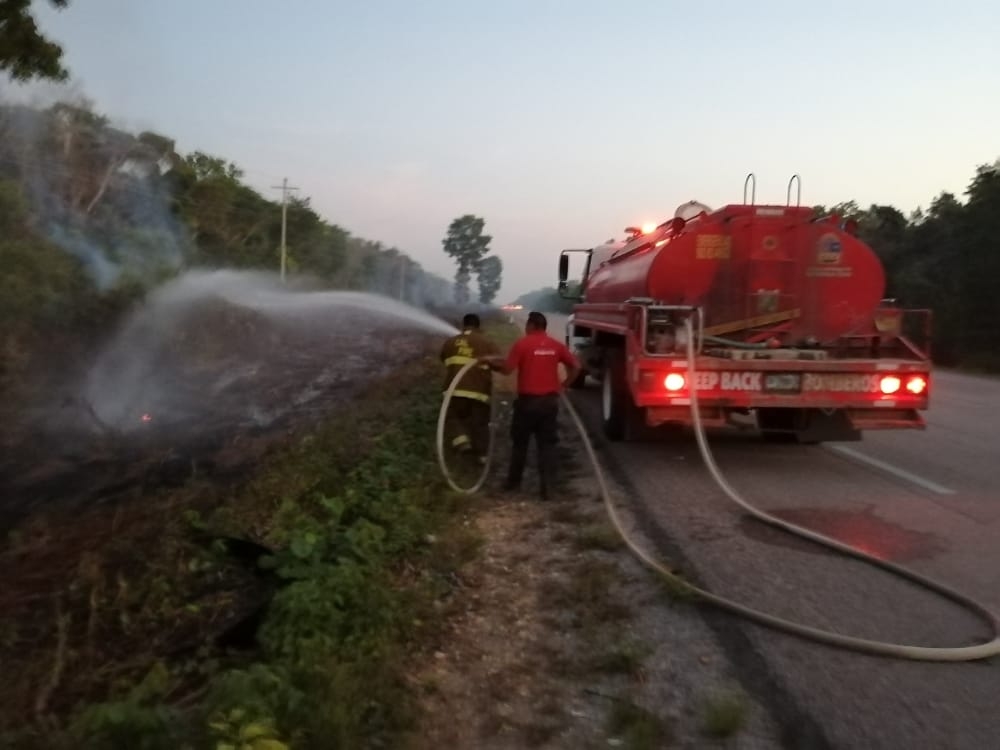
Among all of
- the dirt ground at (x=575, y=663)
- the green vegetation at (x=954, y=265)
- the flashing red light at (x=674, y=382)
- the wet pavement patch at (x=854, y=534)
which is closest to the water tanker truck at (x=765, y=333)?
the flashing red light at (x=674, y=382)

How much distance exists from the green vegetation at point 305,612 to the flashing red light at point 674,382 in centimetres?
220

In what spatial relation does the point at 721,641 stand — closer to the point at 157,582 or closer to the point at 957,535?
the point at 957,535

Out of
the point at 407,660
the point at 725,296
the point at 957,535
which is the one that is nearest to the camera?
the point at 407,660

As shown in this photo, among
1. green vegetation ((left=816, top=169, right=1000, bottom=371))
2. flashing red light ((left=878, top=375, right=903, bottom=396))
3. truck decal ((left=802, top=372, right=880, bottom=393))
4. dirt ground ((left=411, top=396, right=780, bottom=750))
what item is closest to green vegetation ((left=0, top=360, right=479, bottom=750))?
dirt ground ((left=411, top=396, right=780, bottom=750))

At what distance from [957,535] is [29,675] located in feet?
19.2

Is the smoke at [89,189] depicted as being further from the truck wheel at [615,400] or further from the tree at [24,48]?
the truck wheel at [615,400]

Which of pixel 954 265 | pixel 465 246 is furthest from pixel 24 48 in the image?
pixel 465 246

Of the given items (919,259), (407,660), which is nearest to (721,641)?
(407,660)

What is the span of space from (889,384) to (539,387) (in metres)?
3.27

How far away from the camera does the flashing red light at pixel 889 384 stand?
907 cm

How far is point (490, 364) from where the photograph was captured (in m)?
8.94

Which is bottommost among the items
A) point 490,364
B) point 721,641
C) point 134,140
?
point 721,641

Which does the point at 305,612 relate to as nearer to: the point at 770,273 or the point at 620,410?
the point at 620,410

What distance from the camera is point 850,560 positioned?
6.33 meters
